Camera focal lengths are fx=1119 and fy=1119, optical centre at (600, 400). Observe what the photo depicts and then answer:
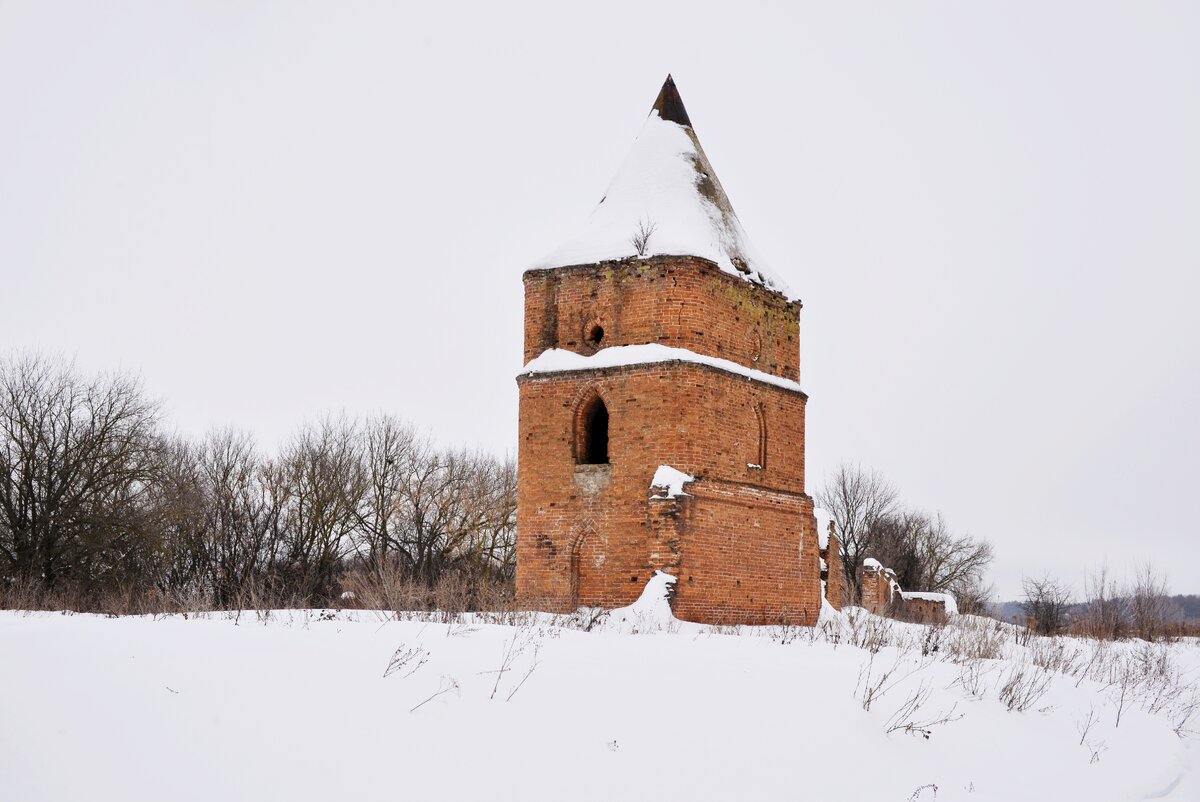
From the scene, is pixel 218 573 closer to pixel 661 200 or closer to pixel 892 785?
pixel 661 200

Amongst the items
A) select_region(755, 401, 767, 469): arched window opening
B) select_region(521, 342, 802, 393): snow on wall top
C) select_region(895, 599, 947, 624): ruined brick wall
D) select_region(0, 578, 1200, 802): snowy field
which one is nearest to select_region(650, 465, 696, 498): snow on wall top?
select_region(521, 342, 802, 393): snow on wall top

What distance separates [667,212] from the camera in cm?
1917

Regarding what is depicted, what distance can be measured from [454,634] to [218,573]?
3044 cm

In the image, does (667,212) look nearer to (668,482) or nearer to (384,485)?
(668,482)

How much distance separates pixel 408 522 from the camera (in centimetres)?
4156

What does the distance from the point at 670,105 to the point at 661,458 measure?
739 centimetres

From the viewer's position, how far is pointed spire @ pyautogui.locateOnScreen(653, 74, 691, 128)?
21047 millimetres

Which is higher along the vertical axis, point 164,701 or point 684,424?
point 684,424

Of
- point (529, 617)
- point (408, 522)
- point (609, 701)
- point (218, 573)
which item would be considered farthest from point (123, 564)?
point (609, 701)

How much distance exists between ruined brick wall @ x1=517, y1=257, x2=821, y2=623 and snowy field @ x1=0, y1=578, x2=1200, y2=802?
5.97m

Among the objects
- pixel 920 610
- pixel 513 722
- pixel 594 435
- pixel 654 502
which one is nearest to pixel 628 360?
pixel 594 435

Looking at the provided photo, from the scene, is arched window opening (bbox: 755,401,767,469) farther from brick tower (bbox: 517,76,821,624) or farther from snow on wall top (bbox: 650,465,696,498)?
snow on wall top (bbox: 650,465,696,498)

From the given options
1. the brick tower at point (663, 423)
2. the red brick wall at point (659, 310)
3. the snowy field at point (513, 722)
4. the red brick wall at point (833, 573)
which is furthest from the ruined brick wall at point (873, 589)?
the snowy field at point (513, 722)

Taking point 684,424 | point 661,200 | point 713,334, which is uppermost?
point 661,200
